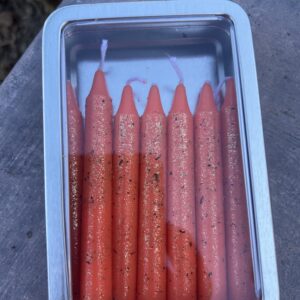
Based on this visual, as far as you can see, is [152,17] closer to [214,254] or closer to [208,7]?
[208,7]

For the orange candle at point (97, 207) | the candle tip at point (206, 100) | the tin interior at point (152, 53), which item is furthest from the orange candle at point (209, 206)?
the orange candle at point (97, 207)

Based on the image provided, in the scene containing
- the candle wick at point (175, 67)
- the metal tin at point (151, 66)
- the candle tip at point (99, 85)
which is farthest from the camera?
the candle wick at point (175, 67)

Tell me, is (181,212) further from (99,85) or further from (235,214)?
(99,85)

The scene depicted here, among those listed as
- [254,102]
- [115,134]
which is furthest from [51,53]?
[254,102]

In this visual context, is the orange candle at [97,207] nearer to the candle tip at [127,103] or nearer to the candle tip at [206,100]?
the candle tip at [127,103]

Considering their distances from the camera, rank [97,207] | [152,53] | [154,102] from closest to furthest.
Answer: [97,207] < [154,102] < [152,53]

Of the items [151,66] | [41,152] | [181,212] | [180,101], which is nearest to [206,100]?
[180,101]

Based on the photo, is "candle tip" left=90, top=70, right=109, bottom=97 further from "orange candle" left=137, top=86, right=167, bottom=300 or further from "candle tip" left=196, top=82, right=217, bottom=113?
"candle tip" left=196, top=82, right=217, bottom=113
